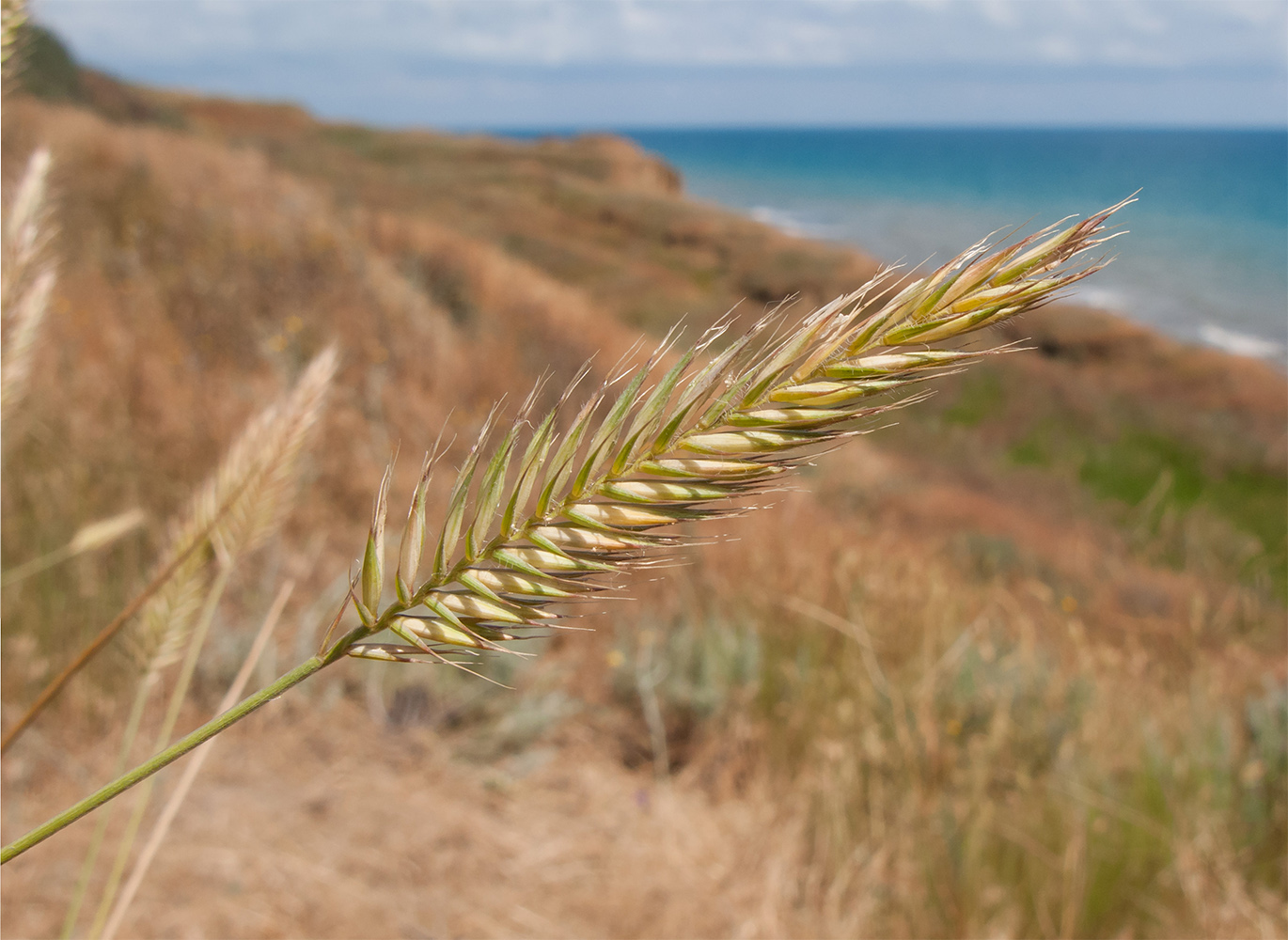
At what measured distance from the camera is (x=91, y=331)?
5.63m

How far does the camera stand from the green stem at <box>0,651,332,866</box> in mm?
428

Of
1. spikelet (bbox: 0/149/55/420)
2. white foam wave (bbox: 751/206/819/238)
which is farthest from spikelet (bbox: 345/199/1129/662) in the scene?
white foam wave (bbox: 751/206/819/238)

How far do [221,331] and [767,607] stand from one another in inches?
207

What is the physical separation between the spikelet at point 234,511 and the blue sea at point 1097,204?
660 millimetres

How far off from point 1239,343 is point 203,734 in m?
31.7

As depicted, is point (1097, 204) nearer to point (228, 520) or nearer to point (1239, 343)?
point (1239, 343)

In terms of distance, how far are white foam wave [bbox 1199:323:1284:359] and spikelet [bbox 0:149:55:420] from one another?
2932 centimetres

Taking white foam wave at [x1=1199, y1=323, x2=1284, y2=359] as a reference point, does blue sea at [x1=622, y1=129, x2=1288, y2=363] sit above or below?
above

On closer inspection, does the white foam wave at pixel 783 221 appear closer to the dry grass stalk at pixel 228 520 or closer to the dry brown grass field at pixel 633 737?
the dry brown grass field at pixel 633 737

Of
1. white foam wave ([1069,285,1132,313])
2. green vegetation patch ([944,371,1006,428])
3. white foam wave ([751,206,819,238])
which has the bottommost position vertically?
green vegetation patch ([944,371,1006,428])

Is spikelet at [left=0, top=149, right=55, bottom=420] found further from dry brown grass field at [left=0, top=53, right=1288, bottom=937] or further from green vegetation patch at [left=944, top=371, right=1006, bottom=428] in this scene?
green vegetation patch at [left=944, top=371, right=1006, bottom=428]

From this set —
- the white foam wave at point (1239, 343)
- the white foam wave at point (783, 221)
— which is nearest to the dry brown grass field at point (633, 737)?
the white foam wave at point (1239, 343)

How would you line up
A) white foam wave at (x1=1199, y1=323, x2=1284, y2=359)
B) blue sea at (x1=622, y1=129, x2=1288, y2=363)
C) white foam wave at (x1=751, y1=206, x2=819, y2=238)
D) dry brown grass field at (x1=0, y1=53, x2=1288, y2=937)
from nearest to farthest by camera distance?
dry brown grass field at (x1=0, y1=53, x2=1288, y2=937)
white foam wave at (x1=1199, y1=323, x2=1284, y2=359)
blue sea at (x1=622, y1=129, x2=1288, y2=363)
white foam wave at (x1=751, y1=206, x2=819, y2=238)

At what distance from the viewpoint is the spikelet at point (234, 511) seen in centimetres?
88
